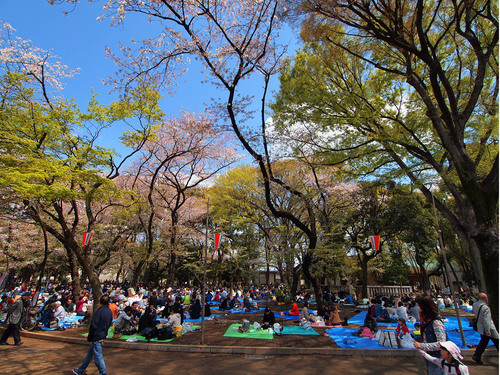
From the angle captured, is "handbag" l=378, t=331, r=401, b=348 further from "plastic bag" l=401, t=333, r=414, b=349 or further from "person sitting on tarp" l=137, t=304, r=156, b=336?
"person sitting on tarp" l=137, t=304, r=156, b=336

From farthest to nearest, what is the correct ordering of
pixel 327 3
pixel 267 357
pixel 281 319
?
1. pixel 281 319
2. pixel 267 357
3. pixel 327 3

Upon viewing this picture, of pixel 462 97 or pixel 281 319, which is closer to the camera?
pixel 462 97

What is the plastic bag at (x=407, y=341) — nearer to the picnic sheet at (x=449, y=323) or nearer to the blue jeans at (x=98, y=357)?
the picnic sheet at (x=449, y=323)

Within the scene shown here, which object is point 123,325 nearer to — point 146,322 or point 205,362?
point 146,322

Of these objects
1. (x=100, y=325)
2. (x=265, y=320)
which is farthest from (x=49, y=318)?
(x=265, y=320)

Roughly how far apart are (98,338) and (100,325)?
21 cm

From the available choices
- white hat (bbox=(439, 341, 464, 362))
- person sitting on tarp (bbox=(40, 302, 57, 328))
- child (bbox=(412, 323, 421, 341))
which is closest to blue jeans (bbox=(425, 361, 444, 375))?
white hat (bbox=(439, 341, 464, 362))

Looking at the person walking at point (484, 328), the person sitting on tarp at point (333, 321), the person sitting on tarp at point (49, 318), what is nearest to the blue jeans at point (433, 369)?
the person walking at point (484, 328)

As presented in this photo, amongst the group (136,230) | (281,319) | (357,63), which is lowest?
(281,319)

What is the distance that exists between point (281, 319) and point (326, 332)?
10.4 ft

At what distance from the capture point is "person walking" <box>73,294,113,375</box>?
15.4ft

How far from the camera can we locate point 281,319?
465 inches

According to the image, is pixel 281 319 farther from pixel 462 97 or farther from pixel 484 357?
pixel 462 97

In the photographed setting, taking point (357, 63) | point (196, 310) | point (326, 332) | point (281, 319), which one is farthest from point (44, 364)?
point (357, 63)
